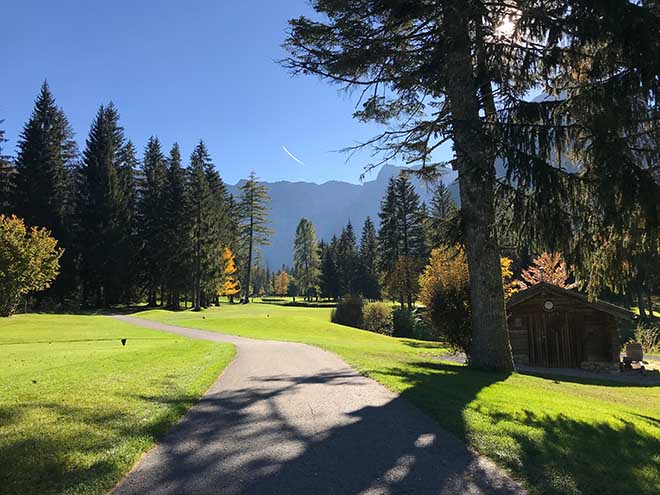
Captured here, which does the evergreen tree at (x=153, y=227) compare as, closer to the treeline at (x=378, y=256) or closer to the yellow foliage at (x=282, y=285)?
the treeline at (x=378, y=256)

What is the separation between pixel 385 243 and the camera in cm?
6109

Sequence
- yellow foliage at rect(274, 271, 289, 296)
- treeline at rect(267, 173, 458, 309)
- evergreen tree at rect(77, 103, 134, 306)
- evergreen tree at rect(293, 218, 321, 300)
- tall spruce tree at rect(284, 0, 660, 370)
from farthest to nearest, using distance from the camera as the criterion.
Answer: yellow foliage at rect(274, 271, 289, 296), evergreen tree at rect(293, 218, 321, 300), treeline at rect(267, 173, 458, 309), evergreen tree at rect(77, 103, 134, 306), tall spruce tree at rect(284, 0, 660, 370)

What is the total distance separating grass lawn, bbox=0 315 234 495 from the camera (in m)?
4.04

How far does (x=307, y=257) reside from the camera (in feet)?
304

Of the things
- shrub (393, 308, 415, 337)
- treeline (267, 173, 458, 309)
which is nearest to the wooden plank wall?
treeline (267, 173, 458, 309)

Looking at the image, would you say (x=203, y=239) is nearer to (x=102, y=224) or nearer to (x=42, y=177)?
(x=102, y=224)

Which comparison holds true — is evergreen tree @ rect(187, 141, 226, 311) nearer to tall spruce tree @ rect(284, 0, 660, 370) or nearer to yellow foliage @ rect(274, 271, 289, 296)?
tall spruce tree @ rect(284, 0, 660, 370)

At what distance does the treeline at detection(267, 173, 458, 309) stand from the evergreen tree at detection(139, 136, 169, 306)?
75.9ft

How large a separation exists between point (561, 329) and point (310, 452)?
21.8 m

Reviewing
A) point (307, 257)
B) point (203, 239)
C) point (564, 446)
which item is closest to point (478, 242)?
point (564, 446)

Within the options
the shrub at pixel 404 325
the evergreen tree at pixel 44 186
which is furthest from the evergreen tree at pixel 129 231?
the shrub at pixel 404 325

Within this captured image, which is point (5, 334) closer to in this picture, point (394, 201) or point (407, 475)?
point (407, 475)

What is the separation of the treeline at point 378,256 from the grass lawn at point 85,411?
10.1 meters

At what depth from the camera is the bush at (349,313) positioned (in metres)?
41.8
